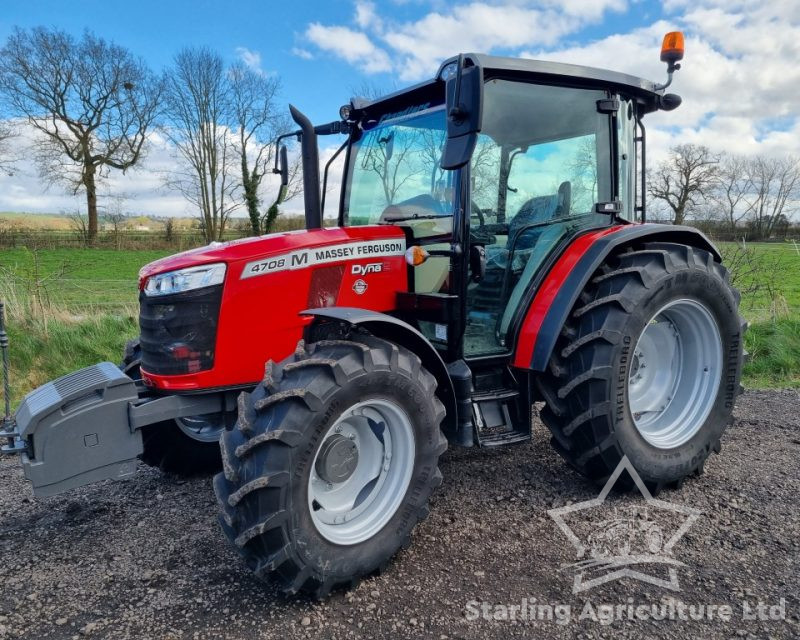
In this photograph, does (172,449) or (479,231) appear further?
(172,449)

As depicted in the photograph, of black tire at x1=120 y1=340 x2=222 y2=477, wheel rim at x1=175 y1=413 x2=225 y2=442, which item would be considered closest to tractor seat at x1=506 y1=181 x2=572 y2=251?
wheel rim at x1=175 y1=413 x2=225 y2=442

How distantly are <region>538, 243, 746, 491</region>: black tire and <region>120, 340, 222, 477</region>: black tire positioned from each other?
6.93 feet

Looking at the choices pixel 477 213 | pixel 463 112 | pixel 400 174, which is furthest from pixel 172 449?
pixel 463 112

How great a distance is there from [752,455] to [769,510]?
953 mm

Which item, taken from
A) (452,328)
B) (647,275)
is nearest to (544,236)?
(647,275)

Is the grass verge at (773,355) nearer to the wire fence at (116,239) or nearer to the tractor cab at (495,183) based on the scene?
the tractor cab at (495,183)

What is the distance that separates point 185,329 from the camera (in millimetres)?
2854

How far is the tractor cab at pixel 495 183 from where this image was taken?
328 cm

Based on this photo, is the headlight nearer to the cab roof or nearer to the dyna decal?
the dyna decal

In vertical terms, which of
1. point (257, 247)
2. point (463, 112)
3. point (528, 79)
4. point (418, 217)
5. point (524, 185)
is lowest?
point (257, 247)

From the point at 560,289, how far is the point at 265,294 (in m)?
1.58

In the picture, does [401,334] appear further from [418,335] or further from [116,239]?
[116,239]

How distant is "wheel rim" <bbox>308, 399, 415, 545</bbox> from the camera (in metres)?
2.67

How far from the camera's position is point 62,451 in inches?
104
